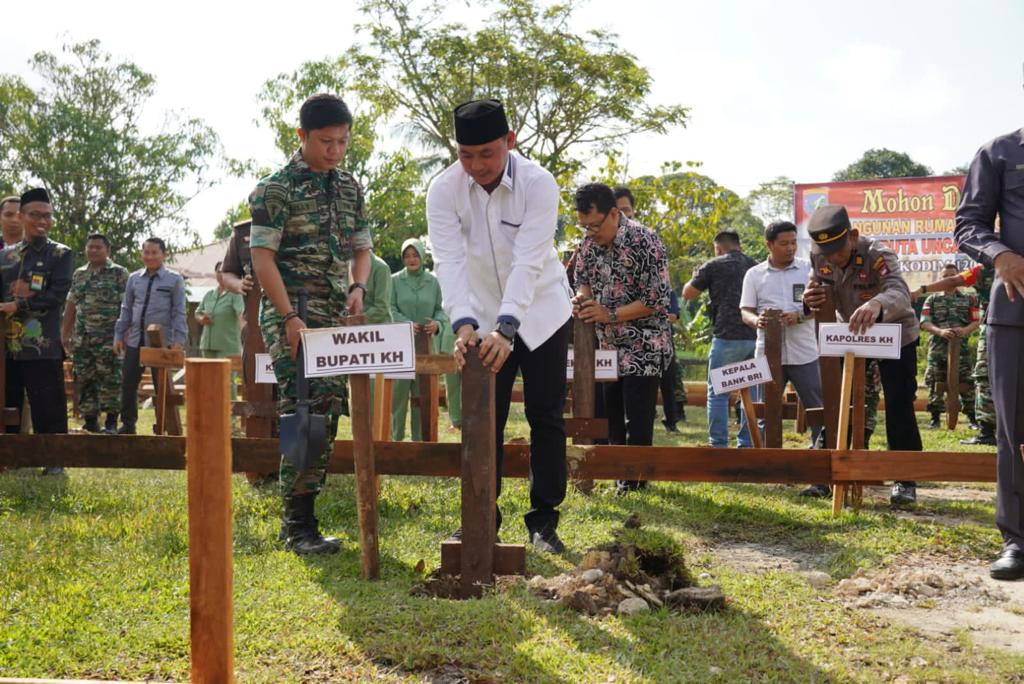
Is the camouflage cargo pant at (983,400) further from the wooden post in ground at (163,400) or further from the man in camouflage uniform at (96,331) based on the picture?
the man in camouflage uniform at (96,331)

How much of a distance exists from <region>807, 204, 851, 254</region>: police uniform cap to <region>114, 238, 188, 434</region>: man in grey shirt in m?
6.84

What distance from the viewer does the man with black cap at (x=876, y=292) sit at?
6043 mm

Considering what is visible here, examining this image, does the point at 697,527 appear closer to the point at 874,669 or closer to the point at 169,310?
the point at 874,669

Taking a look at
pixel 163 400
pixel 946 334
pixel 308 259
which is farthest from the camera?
pixel 946 334

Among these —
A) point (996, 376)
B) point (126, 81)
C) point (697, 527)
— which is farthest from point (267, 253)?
point (126, 81)

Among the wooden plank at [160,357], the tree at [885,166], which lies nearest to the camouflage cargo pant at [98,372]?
the wooden plank at [160,357]

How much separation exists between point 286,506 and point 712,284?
5351 mm

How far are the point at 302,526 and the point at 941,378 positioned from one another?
9.79m

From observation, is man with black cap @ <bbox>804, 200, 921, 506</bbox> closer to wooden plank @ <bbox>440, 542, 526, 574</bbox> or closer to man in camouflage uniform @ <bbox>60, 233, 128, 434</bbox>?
wooden plank @ <bbox>440, 542, 526, 574</bbox>

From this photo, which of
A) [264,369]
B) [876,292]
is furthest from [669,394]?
[264,369]

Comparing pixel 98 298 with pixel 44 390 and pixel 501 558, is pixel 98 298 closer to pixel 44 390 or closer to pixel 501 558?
pixel 44 390

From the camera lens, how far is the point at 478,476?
4.02 m

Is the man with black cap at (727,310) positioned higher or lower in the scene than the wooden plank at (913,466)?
higher

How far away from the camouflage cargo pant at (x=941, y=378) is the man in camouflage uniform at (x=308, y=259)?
9.30 metres
